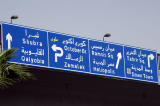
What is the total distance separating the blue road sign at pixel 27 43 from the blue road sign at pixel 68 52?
1.94ft

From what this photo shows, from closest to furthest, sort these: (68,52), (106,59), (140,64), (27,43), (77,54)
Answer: (27,43)
(68,52)
(77,54)
(106,59)
(140,64)

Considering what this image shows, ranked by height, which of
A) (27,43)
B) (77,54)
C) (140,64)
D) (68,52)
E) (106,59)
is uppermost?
(27,43)

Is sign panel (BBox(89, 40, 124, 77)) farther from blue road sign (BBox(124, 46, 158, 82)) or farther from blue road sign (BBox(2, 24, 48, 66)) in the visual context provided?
blue road sign (BBox(2, 24, 48, 66))

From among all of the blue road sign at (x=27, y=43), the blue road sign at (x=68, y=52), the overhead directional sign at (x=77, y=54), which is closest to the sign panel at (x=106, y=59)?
the overhead directional sign at (x=77, y=54)

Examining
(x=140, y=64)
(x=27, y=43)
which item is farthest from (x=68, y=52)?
(x=140, y=64)

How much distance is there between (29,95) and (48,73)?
2.30 meters

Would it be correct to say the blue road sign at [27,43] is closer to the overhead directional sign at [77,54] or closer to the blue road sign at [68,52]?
the overhead directional sign at [77,54]

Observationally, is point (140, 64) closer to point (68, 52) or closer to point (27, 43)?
point (68, 52)

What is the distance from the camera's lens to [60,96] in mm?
35375

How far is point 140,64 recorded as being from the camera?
36406mm

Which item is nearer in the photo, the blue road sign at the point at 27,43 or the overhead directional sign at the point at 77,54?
the blue road sign at the point at 27,43

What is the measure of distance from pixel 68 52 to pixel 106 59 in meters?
3.22

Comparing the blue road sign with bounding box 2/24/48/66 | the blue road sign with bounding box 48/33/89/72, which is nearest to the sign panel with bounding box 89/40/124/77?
the blue road sign with bounding box 48/33/89/72

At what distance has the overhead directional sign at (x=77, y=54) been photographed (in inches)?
1179
